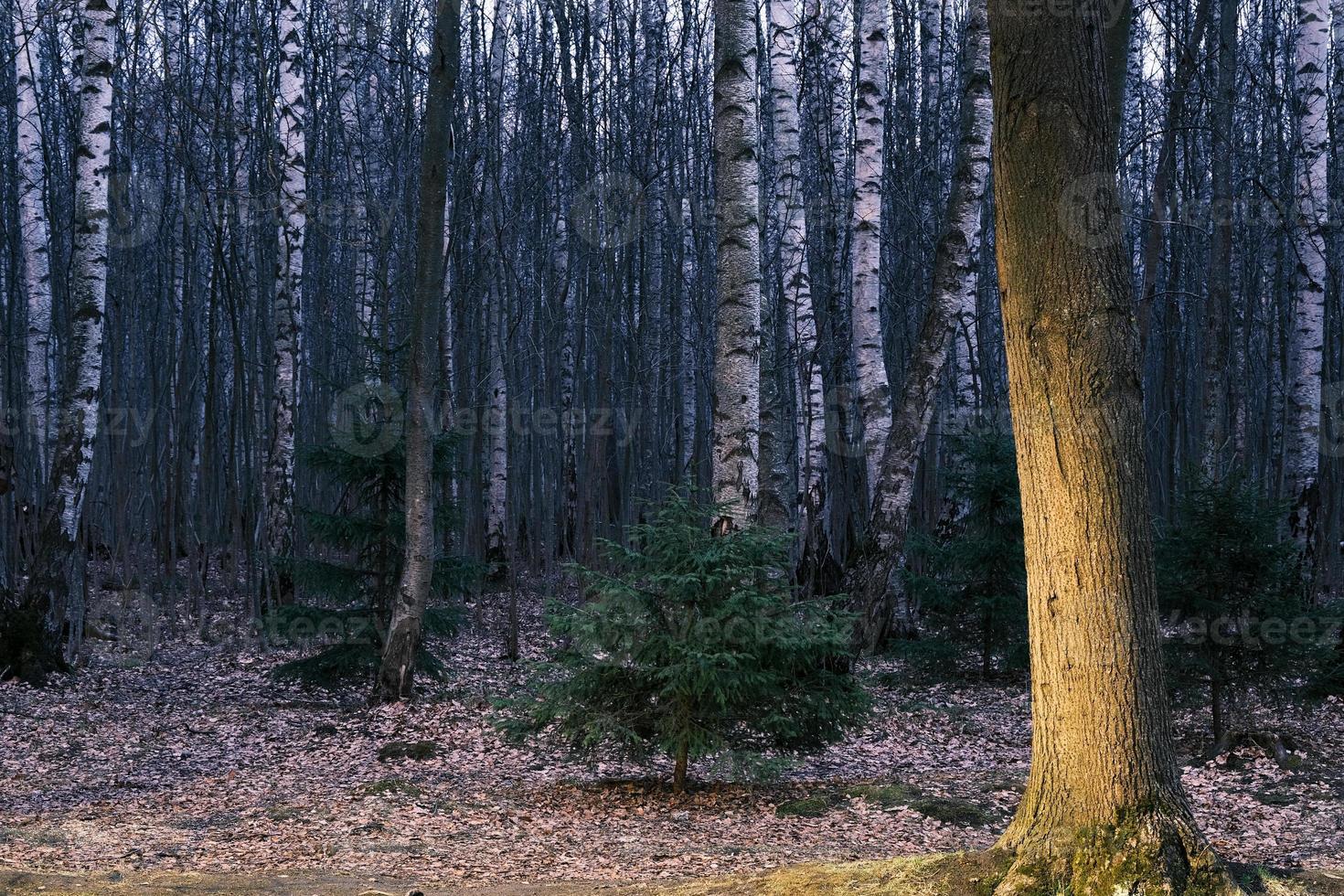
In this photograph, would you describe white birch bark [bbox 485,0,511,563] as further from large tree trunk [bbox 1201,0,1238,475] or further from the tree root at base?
the tree root at base

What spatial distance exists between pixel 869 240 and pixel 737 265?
4.42 metres

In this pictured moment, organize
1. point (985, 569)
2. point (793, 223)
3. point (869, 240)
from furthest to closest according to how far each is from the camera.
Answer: point (793, 223), point (869, 240), point (985, 569)

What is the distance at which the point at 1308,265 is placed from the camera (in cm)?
1084

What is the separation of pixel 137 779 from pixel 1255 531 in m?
7.39

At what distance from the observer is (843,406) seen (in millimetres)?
16578

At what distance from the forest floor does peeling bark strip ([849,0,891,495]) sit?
3.43m

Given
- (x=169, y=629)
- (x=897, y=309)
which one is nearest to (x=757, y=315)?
(x=169, y=629)

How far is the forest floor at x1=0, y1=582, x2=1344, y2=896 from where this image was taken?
5.12 metres

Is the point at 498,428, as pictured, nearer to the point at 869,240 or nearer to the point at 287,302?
the point at 287,302

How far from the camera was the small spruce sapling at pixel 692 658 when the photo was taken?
6047mm

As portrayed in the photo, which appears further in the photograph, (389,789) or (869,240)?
(869,240)

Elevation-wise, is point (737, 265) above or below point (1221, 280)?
below

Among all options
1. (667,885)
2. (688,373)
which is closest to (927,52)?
(688,373)

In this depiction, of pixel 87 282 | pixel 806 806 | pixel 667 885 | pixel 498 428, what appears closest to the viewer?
pixel 667 885
